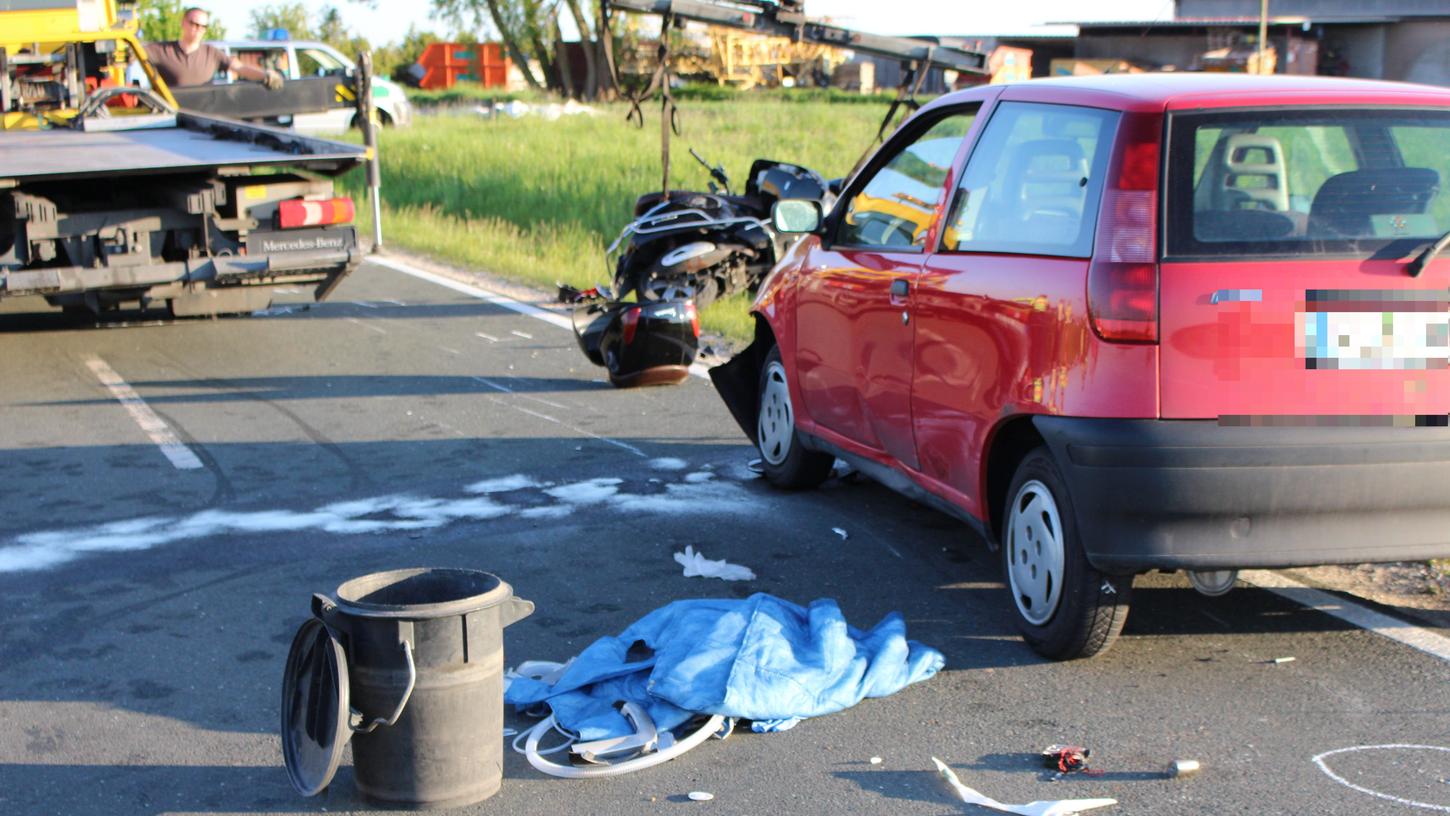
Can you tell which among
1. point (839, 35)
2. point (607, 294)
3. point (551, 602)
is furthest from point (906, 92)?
point (551, 602)

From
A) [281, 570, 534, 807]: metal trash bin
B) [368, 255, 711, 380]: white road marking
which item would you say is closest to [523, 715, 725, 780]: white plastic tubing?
[281, 570, 534, 807]: metal trash bin

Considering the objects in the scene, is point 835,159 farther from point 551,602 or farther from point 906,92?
point 551,602

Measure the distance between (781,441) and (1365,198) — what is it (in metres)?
3.15

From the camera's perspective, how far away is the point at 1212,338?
4.53 meters

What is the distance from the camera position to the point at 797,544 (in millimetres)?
6410

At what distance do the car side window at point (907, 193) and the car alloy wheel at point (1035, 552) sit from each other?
1.16 m

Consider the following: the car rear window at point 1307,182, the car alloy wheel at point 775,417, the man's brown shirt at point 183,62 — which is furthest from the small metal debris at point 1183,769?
the man's brown shirt at point 183,62

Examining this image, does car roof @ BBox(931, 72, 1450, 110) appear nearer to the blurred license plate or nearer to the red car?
the red car

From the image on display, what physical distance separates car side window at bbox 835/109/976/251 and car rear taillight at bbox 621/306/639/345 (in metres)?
3.16

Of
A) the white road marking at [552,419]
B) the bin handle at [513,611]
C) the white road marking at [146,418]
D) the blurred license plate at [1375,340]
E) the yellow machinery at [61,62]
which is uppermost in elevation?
the yellow machinery at [61,62]

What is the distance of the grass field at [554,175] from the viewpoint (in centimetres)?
1703

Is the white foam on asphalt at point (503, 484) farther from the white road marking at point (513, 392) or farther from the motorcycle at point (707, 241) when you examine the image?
the motorcycle at point (707, 241)

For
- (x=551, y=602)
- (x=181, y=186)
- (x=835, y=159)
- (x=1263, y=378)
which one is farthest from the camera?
(x=835, y=159)

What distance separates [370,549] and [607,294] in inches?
234
